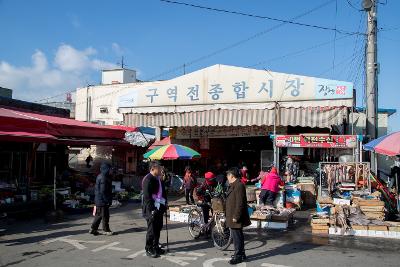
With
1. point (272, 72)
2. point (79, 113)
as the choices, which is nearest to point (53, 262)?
point (272, 72)

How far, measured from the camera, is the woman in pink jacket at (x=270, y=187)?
1391cm

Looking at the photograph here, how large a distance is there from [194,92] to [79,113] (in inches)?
988

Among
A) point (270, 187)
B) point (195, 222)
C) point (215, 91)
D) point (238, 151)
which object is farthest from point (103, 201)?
point (238, 151)

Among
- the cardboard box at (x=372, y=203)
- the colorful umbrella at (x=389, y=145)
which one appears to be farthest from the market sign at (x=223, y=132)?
the cardboard box at (x=372, y=203)

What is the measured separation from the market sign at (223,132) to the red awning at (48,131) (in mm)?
3283

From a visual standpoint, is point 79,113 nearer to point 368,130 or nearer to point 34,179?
point 34,179

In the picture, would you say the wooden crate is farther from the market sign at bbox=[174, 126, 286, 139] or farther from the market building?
the market sign at bbox=[174, 126, 286, 139]

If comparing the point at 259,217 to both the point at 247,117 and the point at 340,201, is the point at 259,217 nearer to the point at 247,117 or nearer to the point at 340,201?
the point at 340,201

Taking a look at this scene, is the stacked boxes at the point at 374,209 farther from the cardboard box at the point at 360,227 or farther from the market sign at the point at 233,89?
the market sign at the point at 233,89

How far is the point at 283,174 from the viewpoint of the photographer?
16.2 meters

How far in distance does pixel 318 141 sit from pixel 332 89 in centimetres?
224

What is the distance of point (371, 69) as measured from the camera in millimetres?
16672

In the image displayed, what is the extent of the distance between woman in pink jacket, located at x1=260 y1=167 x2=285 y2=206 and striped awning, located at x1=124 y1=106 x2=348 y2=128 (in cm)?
298

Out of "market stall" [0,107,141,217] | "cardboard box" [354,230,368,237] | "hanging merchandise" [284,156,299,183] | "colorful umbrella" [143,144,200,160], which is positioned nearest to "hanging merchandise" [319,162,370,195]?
"hanging merchandise" [284,156,299,183]
